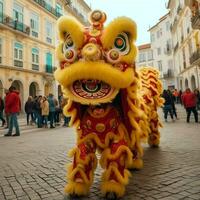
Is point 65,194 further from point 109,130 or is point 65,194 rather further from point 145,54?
point 145,54

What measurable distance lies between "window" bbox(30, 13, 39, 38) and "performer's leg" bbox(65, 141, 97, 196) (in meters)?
27.0

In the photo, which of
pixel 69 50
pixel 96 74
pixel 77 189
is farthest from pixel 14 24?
pixel 77 189

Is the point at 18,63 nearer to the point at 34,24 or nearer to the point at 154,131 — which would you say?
the point at 34,24

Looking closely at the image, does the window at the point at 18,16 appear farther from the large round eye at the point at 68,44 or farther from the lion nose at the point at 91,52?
the lion nose at the point at 91,52

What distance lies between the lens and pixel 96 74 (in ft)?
10.6

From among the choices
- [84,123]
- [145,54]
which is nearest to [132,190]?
[84,123]

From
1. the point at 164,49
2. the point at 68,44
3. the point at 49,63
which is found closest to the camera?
the point at 68,44

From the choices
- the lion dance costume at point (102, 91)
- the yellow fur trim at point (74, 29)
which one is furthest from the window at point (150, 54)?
the yellow fur trim at point (74, 29)

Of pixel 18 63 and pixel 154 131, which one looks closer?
pixel 154 131

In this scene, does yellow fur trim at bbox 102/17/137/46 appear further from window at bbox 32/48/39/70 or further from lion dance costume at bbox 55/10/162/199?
window at bbox 32/48/39/70

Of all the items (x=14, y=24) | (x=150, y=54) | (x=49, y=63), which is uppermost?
(x=150, y=54)

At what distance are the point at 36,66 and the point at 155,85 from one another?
2448 cm

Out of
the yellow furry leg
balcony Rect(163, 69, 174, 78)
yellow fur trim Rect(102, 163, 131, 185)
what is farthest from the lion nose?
balcony Rect(163, 69, 174, 78)

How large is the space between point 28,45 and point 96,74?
85.8 ft
